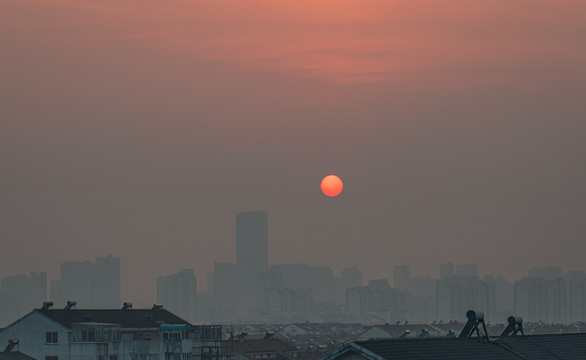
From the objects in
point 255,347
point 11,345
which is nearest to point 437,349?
point 11,345

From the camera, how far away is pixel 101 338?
281 feet

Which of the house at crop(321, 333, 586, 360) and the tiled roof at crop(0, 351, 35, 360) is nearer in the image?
the house at crop(321, 333, 586, 360)

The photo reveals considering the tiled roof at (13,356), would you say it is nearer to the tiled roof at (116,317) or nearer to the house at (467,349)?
the tiled roof at (116,317)

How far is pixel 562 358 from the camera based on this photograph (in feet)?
139

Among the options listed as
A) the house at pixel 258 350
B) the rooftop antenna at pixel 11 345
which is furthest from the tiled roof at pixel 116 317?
the house at pixel 258 350

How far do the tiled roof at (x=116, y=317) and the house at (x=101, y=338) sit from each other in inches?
3.7

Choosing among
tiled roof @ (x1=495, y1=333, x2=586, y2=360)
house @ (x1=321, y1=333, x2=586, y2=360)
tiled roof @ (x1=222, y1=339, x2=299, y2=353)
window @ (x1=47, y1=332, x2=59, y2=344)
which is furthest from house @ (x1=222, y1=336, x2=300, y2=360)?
house @ (x1=321, y1=333, x2=586, y2=360)

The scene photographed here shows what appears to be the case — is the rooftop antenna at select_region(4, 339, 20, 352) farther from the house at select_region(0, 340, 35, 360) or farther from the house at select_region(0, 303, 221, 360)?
the house at select_region(0, 303, 221, 360)

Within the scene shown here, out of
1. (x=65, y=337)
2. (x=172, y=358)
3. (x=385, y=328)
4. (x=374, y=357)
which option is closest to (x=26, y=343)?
(x=65, y=337)

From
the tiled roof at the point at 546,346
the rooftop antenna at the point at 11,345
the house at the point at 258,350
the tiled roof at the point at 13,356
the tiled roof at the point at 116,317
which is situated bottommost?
the house at the point at 258,350

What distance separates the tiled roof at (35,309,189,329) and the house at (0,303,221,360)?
10 centimetres

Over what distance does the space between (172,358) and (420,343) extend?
5347 centimetres

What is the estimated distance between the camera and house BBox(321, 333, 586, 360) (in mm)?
36969

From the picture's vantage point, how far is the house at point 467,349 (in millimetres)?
36969
